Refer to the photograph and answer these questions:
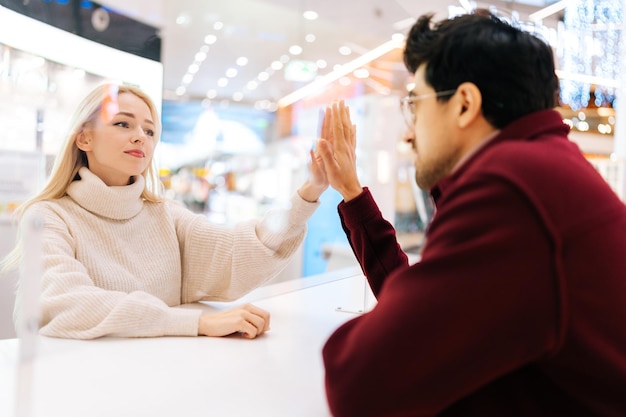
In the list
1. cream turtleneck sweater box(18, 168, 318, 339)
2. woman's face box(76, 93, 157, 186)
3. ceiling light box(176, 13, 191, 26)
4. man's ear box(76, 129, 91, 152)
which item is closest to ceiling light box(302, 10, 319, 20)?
ceiling light box(176, 13, 191, 26)

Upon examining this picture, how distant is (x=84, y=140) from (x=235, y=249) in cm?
46

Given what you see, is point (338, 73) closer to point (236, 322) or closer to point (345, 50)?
point (345, 50)

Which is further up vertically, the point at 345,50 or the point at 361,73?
the point at 345,50

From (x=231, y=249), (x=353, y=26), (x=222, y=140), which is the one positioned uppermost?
(x=353, y=26)

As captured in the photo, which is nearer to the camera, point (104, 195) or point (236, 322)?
point (236, 322)

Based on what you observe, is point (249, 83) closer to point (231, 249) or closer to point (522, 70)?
point (231, 249)

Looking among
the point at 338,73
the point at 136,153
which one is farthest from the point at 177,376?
the point at 338,73

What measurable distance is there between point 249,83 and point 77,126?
3.54ft

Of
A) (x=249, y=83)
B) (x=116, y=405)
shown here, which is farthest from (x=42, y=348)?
(x=249, y=83)

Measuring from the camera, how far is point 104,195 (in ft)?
4.31

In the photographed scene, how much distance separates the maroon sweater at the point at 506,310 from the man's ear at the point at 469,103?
0.34 feet

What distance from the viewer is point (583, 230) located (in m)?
0.61

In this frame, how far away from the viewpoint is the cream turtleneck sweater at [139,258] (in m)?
1.10

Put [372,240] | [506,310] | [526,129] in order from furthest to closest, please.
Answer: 1. [372,240]
2. [526,129]
3. [506,310]
